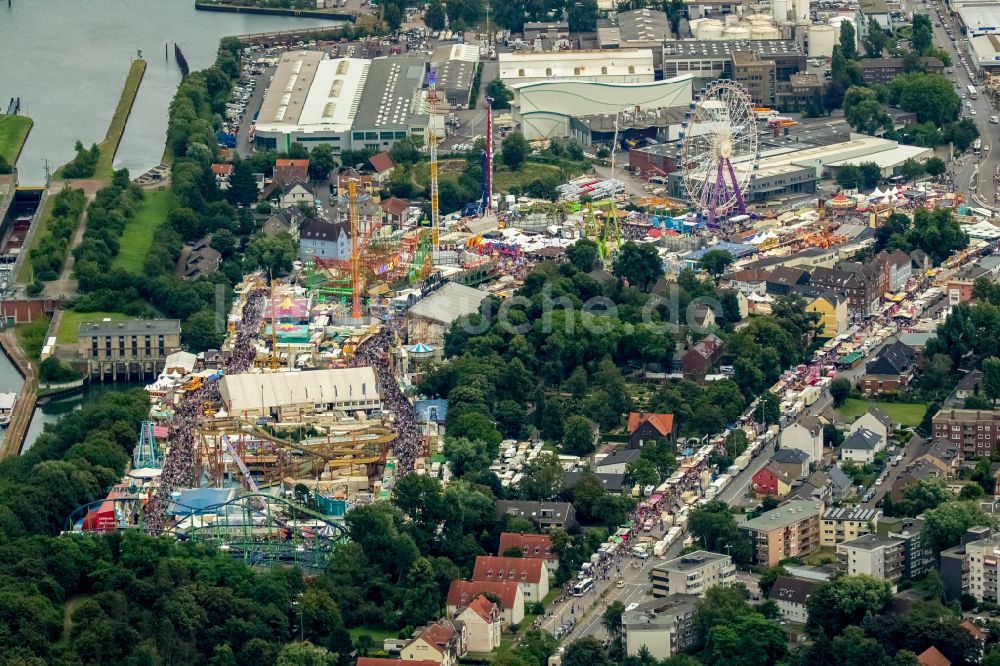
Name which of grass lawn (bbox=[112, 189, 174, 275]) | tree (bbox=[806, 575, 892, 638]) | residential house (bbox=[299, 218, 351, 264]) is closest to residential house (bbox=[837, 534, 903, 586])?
tree (bbox=[806, 575, 892, 638])

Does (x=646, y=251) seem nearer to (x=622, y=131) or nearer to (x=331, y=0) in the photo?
(x=622, y=131)

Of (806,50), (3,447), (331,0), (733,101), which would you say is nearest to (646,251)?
(733,101)

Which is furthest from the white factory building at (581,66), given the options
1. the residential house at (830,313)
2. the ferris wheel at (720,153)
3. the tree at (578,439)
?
the tree at (578,439)

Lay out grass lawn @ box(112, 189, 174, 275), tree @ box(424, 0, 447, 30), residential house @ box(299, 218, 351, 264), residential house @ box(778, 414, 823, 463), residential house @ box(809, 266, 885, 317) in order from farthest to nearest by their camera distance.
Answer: tree @ box(424, 0, 447, 30)
grass lawn @ box(112, 189, 174, 275)
residential house @ box(299, 218, 351, 264)
residential house @ box(809, 266, 885, 317)
residential house @ box(778, 414, 823, 463)

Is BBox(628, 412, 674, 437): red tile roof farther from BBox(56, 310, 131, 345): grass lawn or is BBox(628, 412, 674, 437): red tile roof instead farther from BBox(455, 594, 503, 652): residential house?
BBox(56, 310, 131, 345): grass lawn

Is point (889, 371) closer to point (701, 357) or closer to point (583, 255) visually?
point (701, 357)

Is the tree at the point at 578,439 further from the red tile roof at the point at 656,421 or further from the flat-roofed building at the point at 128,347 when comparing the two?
the flat-roofed building at the point at 128,347
